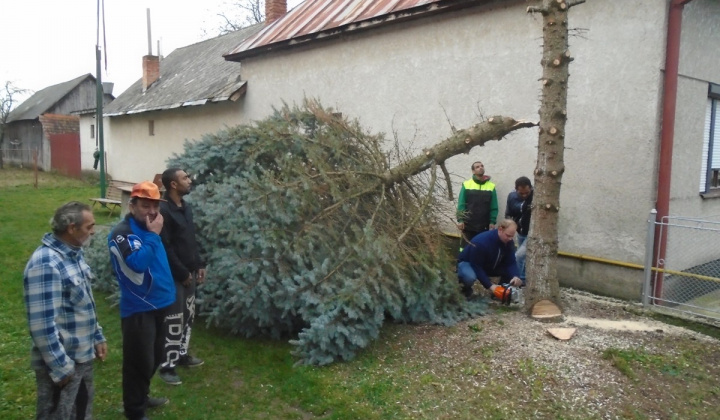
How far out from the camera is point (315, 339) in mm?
4887

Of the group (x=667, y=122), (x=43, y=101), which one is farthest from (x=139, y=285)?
(x=43, y=101)

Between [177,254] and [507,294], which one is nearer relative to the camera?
[177,254]

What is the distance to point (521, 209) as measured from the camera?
7.36 m

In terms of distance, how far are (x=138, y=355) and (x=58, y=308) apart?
0.95 metres

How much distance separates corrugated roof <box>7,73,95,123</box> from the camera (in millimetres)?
34656

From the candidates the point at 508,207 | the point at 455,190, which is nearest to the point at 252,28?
the point at 455,190

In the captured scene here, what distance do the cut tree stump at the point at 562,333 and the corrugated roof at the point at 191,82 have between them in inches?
401

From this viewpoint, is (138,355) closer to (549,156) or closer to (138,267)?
(138,267)

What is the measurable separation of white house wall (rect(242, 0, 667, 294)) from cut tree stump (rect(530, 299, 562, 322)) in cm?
171

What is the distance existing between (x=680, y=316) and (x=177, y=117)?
46.6 feet

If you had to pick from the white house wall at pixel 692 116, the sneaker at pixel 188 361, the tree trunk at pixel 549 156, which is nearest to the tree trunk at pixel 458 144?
the tree trunk at pixel 549 156

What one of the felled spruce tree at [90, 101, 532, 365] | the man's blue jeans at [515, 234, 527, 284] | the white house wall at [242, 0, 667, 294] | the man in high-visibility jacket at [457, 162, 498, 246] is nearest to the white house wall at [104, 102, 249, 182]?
the white house wall at [242, 0, 667, 294]

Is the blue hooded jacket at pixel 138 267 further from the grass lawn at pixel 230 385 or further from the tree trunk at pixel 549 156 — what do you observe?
the tree trunk at pixel 549 156

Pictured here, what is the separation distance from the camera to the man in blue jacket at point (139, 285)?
366 cm
